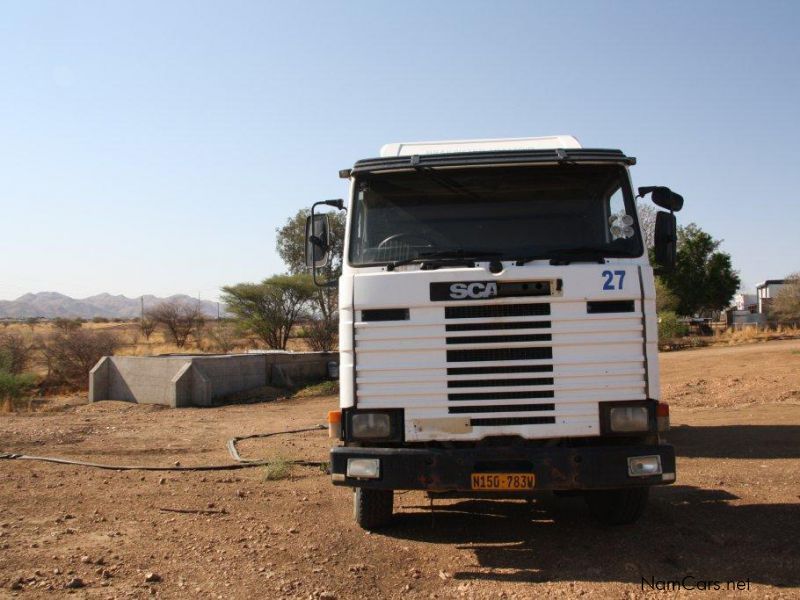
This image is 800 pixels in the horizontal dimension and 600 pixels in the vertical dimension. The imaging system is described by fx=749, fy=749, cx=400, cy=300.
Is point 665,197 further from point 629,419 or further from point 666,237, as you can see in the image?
point 629,419

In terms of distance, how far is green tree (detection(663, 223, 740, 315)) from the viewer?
3903 centimetres

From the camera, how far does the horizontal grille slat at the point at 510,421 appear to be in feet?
18.1

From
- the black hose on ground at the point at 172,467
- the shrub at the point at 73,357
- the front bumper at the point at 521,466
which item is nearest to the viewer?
the front bumper at the point at 521,466

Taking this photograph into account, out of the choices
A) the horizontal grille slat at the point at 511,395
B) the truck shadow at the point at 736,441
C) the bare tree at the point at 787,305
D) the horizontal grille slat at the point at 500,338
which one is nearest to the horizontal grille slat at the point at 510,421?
the horizontal grille slat at the point at 511,395

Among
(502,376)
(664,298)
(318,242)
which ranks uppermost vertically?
(664,298)

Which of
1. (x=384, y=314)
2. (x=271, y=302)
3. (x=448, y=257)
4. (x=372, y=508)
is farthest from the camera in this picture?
(x=271, y=302)

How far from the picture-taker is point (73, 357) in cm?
2548

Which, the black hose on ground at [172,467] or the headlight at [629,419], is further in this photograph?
the black hose on ground at [172,467]

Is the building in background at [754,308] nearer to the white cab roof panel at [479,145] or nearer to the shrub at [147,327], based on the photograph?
the shrub at [147,327]

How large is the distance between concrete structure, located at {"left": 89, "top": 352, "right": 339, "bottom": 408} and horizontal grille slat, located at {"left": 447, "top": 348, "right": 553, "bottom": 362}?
45.9 feet

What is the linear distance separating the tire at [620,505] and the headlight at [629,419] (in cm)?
89

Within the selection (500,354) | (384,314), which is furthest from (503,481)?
(384,314)

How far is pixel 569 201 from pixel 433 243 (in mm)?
1190

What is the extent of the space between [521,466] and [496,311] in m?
1.14
